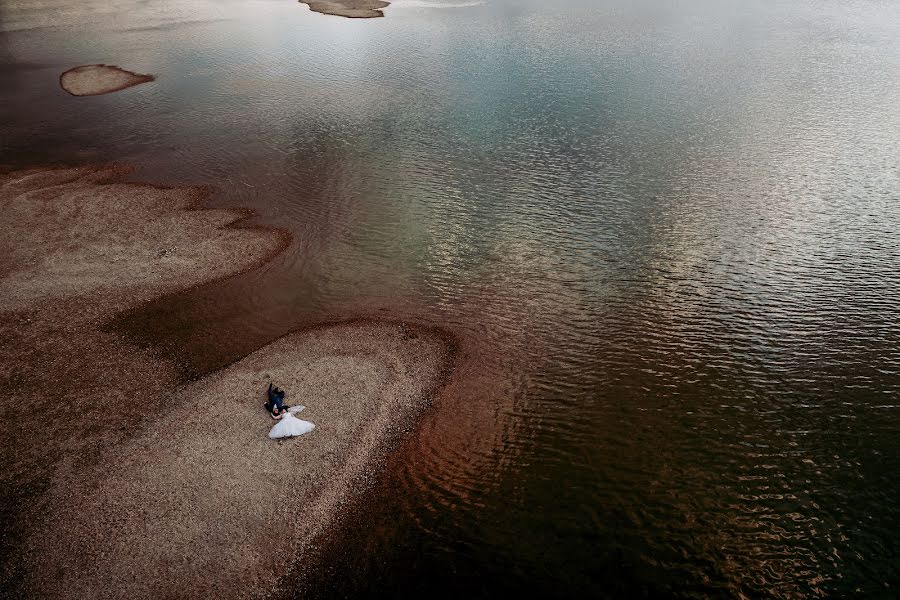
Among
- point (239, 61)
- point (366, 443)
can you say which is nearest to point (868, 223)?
point (366, 443)

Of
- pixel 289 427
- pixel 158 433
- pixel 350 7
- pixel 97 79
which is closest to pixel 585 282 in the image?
pixel 289 427

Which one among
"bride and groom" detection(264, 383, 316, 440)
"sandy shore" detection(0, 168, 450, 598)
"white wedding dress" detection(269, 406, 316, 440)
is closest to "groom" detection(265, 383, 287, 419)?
"bride and groom" detection(264, 383, 316, 440)

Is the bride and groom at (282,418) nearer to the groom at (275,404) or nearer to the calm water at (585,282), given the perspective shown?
the groom at (275,404)

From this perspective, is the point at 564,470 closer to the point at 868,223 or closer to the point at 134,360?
the point at 134,360

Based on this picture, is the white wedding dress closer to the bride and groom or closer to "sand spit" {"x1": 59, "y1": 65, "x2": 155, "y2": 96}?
the bride and groom

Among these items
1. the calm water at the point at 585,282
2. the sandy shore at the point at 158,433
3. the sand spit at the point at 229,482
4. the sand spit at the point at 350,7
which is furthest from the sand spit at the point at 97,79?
the sand spit at the point at 229,482

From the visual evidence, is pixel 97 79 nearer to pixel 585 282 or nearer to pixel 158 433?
pixel 158 433
